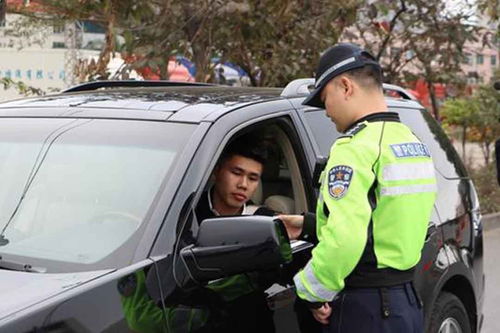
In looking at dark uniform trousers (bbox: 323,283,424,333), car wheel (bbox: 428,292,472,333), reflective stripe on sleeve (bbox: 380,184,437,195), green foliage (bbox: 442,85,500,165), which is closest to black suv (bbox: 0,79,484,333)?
car wheel (bbox: 428,292,472,333)

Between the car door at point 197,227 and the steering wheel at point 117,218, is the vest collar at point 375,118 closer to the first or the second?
the car door at point 197,227

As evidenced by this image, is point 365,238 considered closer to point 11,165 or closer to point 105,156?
point 105,156

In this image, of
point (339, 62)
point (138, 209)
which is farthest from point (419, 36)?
point (138, 209)

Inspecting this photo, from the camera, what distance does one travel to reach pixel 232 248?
2.44 m

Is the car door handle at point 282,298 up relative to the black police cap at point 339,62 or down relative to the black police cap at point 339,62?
down

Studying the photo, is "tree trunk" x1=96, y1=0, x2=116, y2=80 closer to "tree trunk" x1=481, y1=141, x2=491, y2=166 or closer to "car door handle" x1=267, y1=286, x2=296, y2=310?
"car door handle" x1=267, y1=286, x2=296, y2=310

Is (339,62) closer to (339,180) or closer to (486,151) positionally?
(339,180)

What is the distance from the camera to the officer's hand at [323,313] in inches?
107

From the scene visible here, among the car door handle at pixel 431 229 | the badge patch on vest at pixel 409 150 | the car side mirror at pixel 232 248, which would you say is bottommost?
the car door handle at pixel 431 229

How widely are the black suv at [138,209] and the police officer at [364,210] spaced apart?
0.61 feet

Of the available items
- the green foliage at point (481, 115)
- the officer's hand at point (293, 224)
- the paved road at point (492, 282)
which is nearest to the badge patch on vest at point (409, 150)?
the officer's hand at point (293, 224)

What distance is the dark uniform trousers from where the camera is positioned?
104 inches

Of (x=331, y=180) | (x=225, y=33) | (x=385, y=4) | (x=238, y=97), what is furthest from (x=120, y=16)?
(x=331, y=180)

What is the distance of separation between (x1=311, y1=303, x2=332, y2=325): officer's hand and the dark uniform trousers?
19mm
